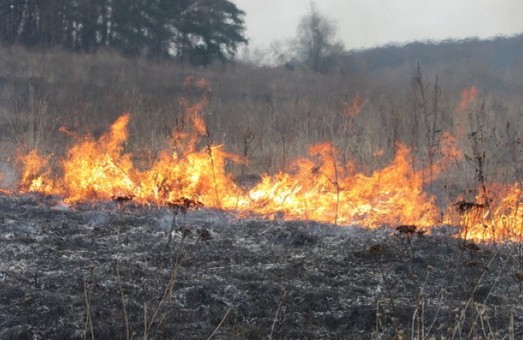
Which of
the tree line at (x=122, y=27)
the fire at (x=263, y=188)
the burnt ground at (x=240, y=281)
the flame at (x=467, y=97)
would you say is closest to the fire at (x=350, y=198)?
the fire at (x=263, y=188)

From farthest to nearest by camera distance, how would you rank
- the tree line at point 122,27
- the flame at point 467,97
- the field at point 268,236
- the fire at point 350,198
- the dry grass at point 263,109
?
the tree line at point 122,27 < the flame at point 467,97 < the dry grass at point 263,109 < the fire at point 350,198 < the field at point 268,236

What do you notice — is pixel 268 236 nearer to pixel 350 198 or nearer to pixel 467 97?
pixel 350 198

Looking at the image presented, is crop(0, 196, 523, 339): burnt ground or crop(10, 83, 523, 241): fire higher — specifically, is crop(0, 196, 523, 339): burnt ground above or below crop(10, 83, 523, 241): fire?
below

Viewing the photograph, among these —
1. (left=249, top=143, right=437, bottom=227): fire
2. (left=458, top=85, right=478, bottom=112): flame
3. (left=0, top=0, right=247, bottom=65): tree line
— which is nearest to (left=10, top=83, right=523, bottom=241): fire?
(left=249, top=143, right=437, bottom=227): fire

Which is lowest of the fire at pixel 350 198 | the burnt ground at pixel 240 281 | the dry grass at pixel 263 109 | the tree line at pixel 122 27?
the burnt ground at pixel 240 281

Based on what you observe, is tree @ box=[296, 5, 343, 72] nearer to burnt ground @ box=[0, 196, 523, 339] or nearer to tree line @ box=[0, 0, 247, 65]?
tree line @ box=[0, 0, 247, 65]

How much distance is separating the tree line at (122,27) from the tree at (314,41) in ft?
14.1

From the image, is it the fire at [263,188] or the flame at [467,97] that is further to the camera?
the flame at [467,97]

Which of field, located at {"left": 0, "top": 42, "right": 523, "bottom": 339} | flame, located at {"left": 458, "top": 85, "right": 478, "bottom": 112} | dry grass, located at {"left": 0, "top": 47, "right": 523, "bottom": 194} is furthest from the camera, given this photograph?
flame, located at {"left": 458, "top": 85, "right": 478, "bottom": 112}

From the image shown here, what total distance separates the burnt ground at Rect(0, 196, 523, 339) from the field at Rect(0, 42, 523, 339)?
19 mm

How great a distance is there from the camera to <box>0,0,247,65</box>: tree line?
2595cm

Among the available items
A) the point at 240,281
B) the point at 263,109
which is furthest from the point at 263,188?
the point at 263,109

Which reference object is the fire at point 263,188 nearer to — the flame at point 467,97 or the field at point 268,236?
the field at point 268,236

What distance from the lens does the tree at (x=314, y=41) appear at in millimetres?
28359
